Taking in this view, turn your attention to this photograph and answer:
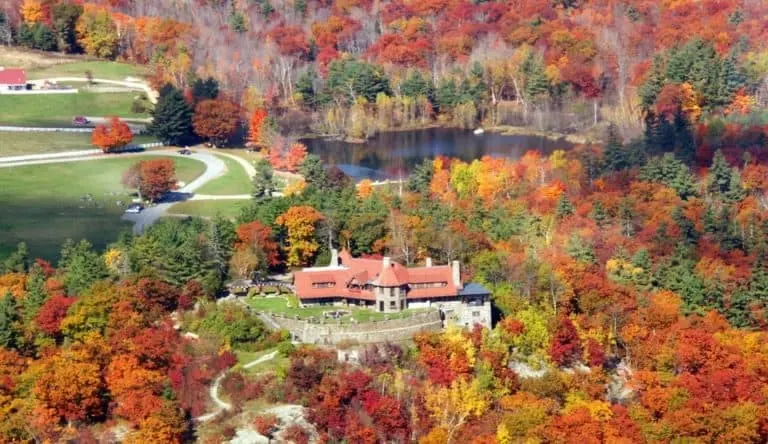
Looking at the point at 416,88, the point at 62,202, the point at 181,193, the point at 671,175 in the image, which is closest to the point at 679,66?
the point at 416,88

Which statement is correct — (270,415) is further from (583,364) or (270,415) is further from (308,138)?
(308,138)

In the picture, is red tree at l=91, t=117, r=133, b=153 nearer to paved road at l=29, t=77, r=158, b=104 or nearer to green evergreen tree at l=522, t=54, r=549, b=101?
paved road at l=29, t=77, r=158, b=104

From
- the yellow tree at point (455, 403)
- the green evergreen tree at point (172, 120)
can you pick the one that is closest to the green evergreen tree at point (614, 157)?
the green evergreen tree at point (172, 120)

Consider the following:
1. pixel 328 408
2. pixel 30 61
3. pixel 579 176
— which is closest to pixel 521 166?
pixel 579 176

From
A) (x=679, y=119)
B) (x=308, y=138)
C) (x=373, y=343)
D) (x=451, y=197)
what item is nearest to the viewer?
(x=373, y=343)

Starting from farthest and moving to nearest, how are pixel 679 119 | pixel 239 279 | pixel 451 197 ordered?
pixel 679 119 < pixel 451 197 < pixel 239 279

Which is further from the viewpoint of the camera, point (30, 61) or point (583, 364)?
point (30, 61)

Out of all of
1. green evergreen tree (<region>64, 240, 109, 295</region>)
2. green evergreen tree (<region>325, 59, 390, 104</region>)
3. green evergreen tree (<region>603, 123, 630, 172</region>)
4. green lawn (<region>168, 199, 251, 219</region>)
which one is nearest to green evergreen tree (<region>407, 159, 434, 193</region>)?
green lawn (<region>168, 199, 251, 219</region>)
